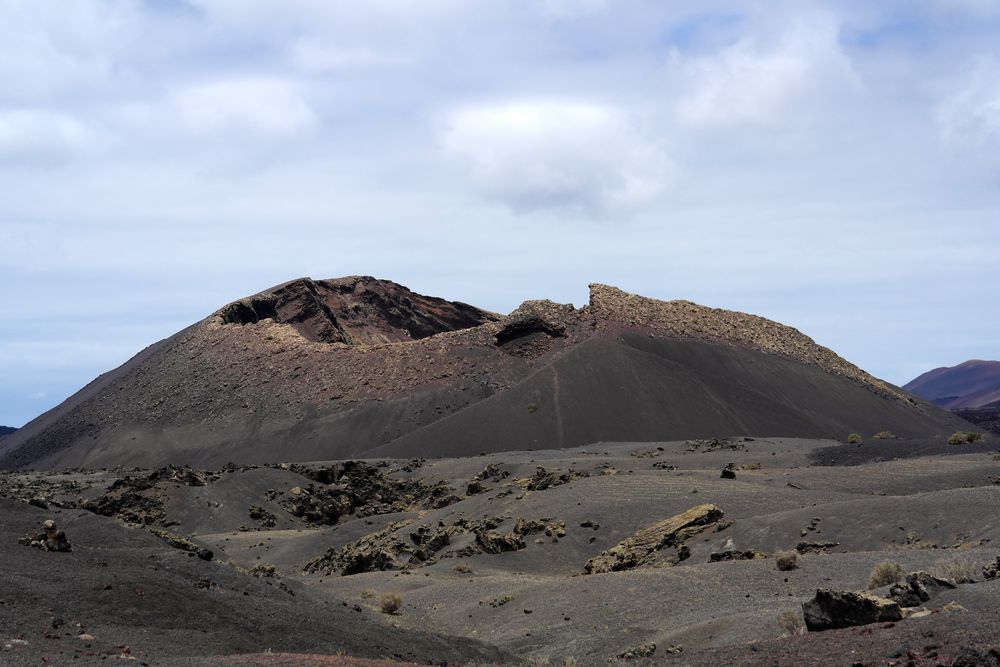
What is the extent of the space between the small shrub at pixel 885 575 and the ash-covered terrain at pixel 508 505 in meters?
0.04

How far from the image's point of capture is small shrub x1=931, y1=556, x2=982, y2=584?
16781mm

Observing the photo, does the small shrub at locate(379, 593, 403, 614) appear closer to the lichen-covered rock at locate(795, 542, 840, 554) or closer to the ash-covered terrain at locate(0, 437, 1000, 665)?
the ash-covered terrain at locate(0, 437, 1000, 665)

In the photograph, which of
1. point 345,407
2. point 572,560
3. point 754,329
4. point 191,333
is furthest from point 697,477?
point 191,333

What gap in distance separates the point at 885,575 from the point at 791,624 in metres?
3.61

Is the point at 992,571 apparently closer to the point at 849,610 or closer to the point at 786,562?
the point at 849,610

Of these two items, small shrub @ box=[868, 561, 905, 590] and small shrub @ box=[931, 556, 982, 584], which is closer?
small shrub @ box=[931, 556, 982, 584]

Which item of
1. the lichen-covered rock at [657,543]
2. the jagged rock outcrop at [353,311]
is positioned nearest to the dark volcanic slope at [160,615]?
the lichen-covered rock at [657,543]

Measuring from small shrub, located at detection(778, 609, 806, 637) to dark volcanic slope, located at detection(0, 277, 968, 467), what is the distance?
184 feet

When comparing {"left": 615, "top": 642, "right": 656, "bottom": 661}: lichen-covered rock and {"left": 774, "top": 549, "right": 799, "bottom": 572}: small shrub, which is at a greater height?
{"left": 774, "top": 549, "right": 799, "bottom": 572}: small shrub

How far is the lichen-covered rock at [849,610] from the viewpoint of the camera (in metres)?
14.7

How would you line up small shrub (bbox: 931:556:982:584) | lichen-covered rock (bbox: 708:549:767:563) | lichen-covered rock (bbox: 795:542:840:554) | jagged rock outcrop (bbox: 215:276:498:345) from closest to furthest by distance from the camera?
small shrub (bbox: 931:556:982:584)
lichen-covered rock (bbox: 795:542:840:554)
lichen-covered rock (bbox: 708:549:767:563)
jagged rock outcrop (bbox: 215:276:498:345)

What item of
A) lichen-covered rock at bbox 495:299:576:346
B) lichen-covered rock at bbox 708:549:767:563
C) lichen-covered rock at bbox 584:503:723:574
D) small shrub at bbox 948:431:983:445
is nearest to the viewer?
lichen-covered rock at bbox 708:549:767:563

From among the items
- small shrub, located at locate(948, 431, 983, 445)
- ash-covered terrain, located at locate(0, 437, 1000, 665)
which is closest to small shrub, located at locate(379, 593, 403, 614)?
ash-covered terrain, located at locate(0, 437, 1000, 665)

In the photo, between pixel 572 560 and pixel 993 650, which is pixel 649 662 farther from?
pixel 572 560
